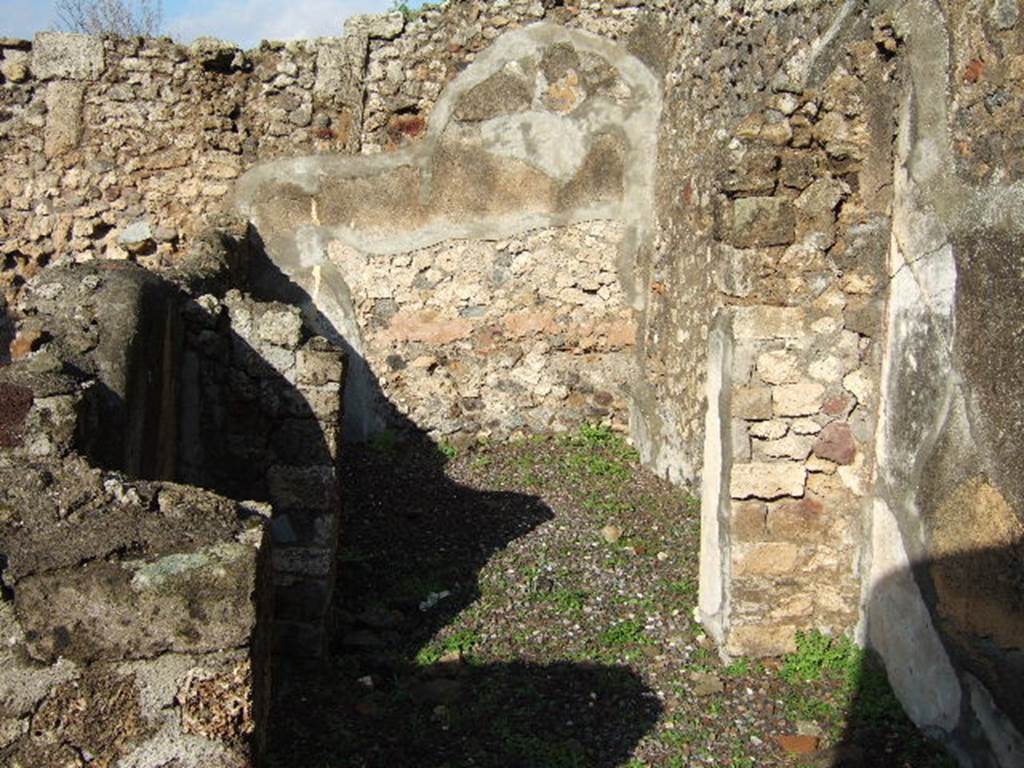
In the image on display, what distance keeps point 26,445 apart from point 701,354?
4.07m

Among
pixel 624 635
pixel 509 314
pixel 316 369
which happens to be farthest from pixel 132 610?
pixel 509 314

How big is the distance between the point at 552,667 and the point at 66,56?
5.39 metres

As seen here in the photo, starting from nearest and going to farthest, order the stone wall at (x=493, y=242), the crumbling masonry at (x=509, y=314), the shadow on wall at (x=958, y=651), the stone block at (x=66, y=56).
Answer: the crumbling masonry at (x=509, y=314) → the shadow on wall at (x=958, y=651) → the stone block at (x=66, y=56) → the stone wall at (x=493, y=242)

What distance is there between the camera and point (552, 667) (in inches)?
166

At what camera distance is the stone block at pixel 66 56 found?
7211 millimetres

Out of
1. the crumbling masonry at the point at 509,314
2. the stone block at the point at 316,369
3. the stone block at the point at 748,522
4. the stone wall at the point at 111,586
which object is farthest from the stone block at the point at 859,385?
the stone wall at the point at 111,586

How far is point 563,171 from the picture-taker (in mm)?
7383

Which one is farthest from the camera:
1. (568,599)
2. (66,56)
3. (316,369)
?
(66,56)

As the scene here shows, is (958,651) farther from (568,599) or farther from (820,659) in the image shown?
(568,599)

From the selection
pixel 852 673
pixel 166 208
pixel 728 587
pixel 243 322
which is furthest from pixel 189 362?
pixel 166 208

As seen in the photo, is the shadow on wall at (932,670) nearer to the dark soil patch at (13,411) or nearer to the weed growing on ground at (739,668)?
the weed growing on ground at (739,668)

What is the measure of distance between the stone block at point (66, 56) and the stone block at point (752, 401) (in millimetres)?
5223

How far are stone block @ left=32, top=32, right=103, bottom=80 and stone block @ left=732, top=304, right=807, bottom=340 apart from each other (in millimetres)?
5148

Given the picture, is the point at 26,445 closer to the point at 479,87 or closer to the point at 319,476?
the point at 319,476
